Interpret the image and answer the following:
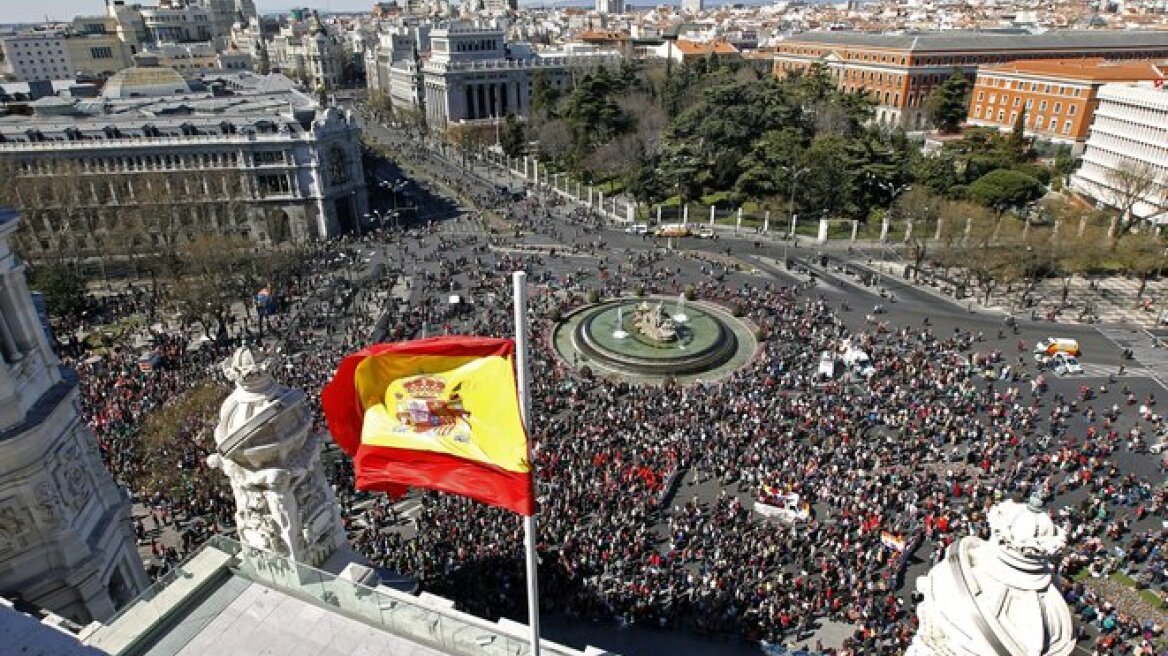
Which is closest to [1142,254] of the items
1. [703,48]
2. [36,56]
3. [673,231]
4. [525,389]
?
[673,231]

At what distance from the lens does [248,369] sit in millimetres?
9227

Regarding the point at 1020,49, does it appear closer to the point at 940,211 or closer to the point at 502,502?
the point at 940,211

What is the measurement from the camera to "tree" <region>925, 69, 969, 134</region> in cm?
7644

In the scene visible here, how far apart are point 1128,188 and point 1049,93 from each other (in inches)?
1170

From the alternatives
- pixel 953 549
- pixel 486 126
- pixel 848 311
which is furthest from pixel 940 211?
pixel 486 126

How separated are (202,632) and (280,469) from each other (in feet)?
7.15

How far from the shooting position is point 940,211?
46062 mm

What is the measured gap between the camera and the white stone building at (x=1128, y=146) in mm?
52125

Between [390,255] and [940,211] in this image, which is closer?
[940,211]

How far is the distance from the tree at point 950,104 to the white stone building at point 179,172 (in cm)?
6143

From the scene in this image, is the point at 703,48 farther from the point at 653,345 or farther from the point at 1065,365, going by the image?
the point at 1065,365

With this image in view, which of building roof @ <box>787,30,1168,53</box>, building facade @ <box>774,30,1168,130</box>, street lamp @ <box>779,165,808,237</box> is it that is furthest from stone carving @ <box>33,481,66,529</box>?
building roof @ <box>787,30,1168,53</box>

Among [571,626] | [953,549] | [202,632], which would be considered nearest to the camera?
[953,549]

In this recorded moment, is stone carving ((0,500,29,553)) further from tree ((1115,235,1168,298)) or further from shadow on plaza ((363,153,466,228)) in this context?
tree ((1115,235,1168,298))
